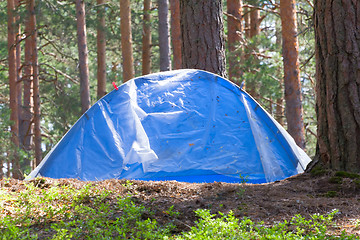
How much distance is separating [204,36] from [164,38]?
5486 millimetres

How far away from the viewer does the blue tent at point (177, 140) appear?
501cm

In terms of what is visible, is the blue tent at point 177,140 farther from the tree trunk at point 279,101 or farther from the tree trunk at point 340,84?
Result: the tree trunk at point 279,101

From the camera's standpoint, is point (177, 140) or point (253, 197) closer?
point (253, 197)

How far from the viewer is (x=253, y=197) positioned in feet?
11.6

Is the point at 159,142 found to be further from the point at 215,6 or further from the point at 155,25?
the point at 155,25

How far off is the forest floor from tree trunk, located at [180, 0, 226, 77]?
3.05 meters

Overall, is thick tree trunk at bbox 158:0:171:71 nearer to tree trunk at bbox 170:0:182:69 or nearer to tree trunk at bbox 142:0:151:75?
tree trunk at bbox 170:0:182:69

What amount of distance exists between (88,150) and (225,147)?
1.66 meters

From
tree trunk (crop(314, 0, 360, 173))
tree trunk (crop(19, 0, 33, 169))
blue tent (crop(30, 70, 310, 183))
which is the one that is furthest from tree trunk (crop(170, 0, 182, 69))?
tree trunk (crop(314, 0, 360, 173))

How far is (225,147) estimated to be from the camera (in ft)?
16.9

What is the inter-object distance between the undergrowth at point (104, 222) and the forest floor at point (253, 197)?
92mm

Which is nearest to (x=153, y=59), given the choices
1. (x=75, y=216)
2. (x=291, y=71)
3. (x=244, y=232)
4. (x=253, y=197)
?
(x=291, y=71)

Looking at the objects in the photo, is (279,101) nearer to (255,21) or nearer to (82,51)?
(255,21)

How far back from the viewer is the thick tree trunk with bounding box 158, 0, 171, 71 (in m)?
11.9
